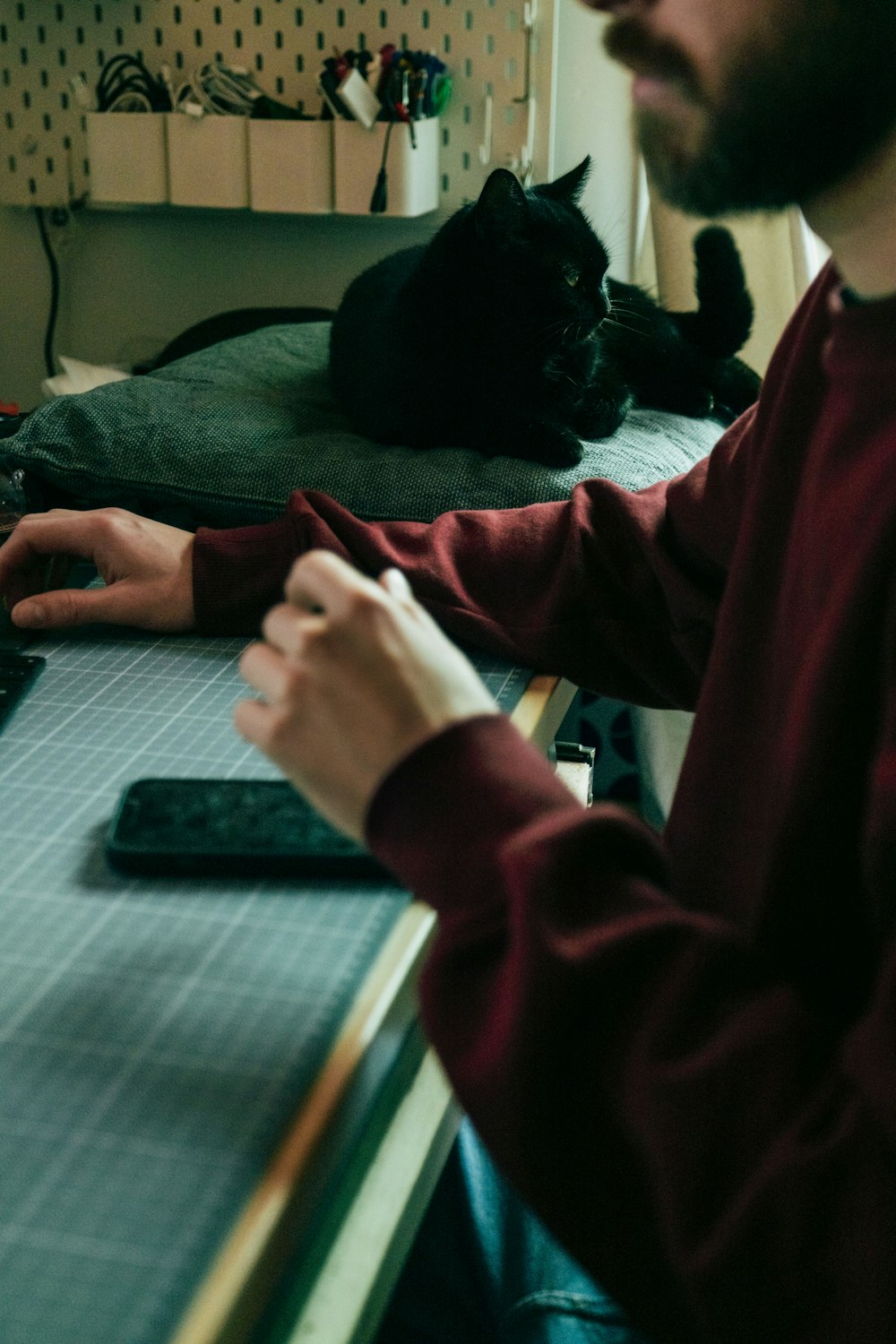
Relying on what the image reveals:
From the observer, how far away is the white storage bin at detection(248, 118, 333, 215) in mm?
1554

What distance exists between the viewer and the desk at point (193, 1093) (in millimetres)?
344

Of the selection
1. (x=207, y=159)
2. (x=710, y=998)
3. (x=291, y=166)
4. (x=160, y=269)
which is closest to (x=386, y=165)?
(x=291, y=166)

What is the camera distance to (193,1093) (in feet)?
1.36

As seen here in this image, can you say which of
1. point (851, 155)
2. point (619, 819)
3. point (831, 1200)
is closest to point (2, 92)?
point (851, 155)

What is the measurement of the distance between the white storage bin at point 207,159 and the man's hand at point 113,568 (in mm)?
941

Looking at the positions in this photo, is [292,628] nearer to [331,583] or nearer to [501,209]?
[331,583]

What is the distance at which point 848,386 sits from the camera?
0.51 meters

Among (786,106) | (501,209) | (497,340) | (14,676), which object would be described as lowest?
(14,676)

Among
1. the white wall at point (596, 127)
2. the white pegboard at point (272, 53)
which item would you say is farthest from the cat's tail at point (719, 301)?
the white pegboard at point (272, 53)

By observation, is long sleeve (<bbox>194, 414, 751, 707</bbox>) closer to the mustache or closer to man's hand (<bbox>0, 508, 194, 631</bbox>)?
man's hand (<bbox>0, 508, 194, 631</bbox>)

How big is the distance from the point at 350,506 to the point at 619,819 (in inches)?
25.1

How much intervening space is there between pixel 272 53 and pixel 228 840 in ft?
4.81

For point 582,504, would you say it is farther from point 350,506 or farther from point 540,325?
point 540,325

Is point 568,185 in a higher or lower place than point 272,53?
lower
